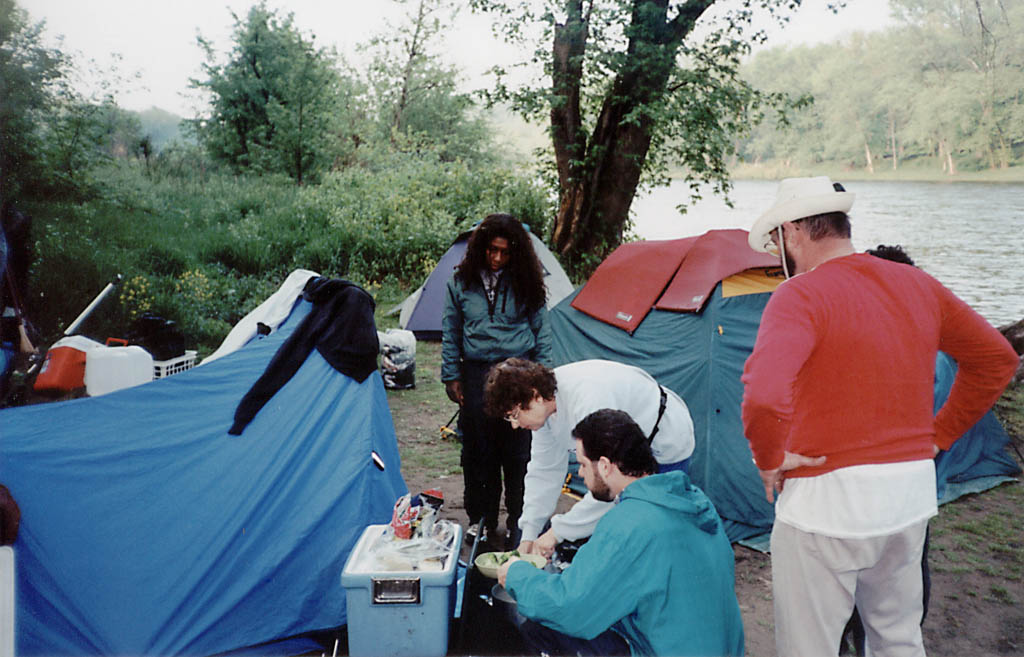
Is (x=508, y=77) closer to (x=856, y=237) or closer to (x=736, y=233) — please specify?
(x=736, y=233)

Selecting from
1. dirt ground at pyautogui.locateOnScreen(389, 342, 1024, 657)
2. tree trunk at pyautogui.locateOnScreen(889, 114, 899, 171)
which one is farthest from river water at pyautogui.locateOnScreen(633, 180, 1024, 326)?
dirt ground at pyautogui.locateOnScreen(389, 342, 1024, 657)

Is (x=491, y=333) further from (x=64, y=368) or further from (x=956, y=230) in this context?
(x=956, y=230)

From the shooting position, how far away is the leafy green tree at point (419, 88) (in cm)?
1808

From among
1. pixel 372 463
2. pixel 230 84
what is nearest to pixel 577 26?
pixel 372 463

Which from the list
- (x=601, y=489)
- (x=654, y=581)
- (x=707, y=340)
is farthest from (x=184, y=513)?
(x=707, y=340)

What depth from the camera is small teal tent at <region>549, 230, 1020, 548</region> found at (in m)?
3.52

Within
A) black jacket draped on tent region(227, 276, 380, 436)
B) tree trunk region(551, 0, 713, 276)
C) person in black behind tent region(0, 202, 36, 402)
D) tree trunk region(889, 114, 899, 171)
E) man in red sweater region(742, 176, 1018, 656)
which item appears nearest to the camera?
man in red sweater region(742, 176, 1018, 656)

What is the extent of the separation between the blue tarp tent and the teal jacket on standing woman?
24.9 inches

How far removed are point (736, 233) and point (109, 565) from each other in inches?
135

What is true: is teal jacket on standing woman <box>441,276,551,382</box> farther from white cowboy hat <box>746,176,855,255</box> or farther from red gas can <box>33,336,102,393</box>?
red gas can <box>33,336,102,393</box>

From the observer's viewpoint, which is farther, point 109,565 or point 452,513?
point 452,513

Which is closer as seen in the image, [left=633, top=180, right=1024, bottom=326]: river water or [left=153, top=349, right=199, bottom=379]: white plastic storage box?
[left=153, top=349, right=199, bottom=379]: white plastic storage box

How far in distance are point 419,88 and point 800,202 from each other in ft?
64.1

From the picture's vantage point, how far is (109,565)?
2.30 meters
